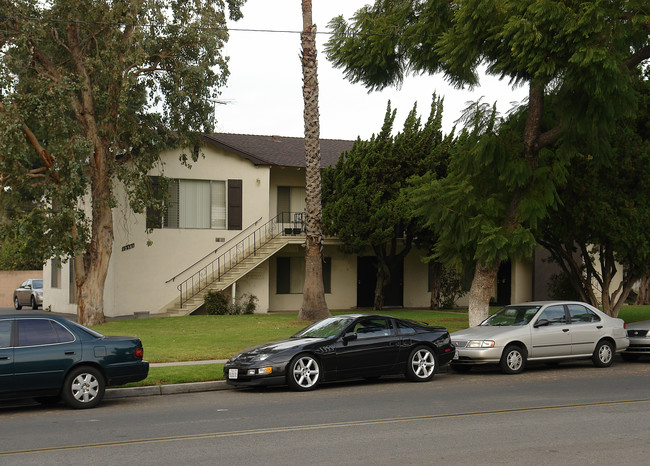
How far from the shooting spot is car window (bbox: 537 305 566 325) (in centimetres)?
1649

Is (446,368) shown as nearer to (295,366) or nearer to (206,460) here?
(295,366)

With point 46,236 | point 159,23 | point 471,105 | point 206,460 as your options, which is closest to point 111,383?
point 206,460

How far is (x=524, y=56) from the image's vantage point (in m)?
16.1

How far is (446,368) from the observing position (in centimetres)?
1661

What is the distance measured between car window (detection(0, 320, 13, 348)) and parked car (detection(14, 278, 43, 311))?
28.0 m

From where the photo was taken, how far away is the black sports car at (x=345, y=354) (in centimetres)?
1330

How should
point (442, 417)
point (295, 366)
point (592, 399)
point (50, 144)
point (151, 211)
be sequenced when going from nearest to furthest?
point (442, 417) < point (592, 399) < point (295, 366) < point (50, 144) < point (151, 211)

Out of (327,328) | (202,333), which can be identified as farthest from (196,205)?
(327,328)

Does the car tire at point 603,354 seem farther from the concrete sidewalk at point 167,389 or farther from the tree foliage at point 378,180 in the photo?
the tree foliage at point 378,180

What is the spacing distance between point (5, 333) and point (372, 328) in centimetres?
632

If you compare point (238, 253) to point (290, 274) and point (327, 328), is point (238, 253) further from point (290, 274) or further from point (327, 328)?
point (327, 328)

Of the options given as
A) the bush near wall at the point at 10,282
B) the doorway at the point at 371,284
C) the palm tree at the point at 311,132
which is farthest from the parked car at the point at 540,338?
the bush near wall at the point at 10,282

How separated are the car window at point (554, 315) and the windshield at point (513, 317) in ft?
0.60

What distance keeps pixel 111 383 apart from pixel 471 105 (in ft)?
36.8
